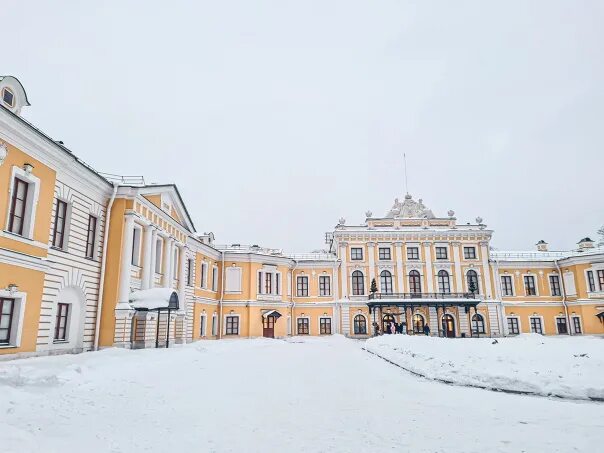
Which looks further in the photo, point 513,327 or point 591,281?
point 513,327

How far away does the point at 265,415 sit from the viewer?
6.71m

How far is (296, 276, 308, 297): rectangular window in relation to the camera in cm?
3988

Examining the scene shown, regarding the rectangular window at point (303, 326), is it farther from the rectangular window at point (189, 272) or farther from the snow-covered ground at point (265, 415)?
the snow-covered ground at point (265, 415)

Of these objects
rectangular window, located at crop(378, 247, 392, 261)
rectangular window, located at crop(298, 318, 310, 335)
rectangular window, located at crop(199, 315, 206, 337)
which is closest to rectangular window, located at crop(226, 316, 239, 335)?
rectangular window, located at crop(199, 315, 206, 337)

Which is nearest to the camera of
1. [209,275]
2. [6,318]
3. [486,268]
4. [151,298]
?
[6,318]

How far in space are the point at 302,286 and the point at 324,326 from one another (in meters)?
4.19

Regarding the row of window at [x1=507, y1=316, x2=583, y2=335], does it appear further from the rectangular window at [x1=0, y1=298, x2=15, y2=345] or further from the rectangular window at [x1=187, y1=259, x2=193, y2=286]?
the rectangular window at [x1=0, y1=298, x2=15, y2=345]

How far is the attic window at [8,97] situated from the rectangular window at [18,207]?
236 centimetres

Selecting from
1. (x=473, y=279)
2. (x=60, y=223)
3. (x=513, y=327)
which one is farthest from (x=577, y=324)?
(x=60, y=223)

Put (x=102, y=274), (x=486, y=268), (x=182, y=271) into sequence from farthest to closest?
(x=486, y=268) < (x=182, y=271) < (x=102, y=274)

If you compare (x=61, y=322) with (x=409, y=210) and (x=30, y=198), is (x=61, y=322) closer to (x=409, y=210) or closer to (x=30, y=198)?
(x=30, y=198)

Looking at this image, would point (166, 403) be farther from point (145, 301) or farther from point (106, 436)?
point (145, 301)

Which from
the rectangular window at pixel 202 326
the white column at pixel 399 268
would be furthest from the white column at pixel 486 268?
the rectangular window at pixel 202 326

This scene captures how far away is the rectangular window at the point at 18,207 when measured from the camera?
12.8m
